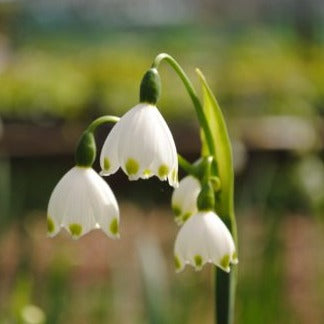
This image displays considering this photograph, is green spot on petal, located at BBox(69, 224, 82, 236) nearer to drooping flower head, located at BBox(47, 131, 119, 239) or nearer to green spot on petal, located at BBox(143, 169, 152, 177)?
drooping flower head, located at BBox(47, 131, 119, 239)

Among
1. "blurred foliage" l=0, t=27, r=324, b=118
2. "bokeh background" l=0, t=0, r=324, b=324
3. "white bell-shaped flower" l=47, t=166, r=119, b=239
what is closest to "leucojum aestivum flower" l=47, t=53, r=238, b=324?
"white bell-shaped flower" l=47, t=166, r=119, b=239

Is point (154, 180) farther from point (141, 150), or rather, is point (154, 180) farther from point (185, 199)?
point (141, 150)

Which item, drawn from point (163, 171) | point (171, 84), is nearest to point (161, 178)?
point (163, 171)

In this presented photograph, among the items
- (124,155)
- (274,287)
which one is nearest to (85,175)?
(124,155)

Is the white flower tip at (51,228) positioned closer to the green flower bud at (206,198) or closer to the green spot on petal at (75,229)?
the green spot on petal at (75,229)

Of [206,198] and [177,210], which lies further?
[177,210]

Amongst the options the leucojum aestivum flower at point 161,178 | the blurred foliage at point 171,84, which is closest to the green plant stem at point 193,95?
the leucojum aestivum flower at point 161,178

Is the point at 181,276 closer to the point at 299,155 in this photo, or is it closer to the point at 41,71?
the point at 299,155
